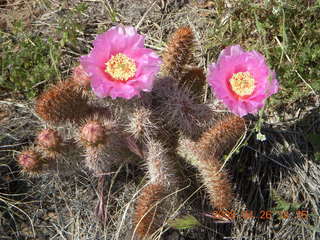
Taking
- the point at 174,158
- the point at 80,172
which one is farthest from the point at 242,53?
the point at 80,172

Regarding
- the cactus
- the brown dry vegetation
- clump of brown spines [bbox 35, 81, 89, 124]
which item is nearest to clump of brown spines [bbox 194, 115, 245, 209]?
the cactus

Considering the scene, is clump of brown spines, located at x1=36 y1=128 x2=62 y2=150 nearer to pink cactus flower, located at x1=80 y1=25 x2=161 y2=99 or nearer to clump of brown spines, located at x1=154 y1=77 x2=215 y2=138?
pink cactus flower, located at x1=80 y1=25 x2=161 y2=99

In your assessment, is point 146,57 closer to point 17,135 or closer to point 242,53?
point 242,53

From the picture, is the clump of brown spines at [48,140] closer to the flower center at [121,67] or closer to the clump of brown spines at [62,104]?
the clump of brown spines at [62,104]

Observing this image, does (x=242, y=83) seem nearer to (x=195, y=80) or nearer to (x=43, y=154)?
(x=195, y=80)
